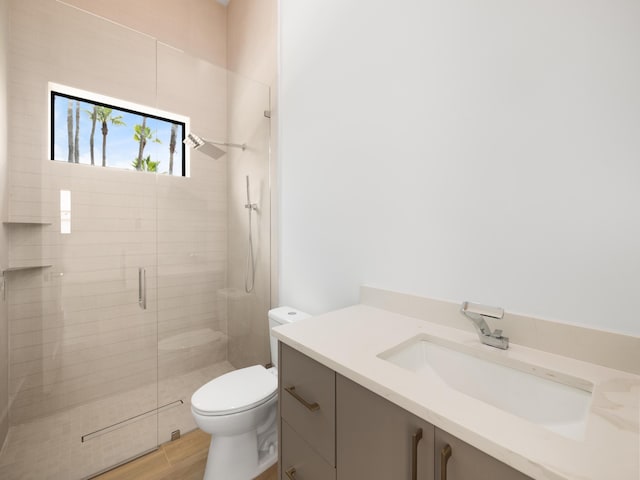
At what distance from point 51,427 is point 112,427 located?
32cm

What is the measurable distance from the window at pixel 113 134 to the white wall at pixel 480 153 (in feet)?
3.50

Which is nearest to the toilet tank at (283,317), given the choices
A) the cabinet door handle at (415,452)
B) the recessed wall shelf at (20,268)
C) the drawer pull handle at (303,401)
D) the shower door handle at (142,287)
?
the drawer pull handle at (303,401)

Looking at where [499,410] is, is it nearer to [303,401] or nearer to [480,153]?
[303,401]

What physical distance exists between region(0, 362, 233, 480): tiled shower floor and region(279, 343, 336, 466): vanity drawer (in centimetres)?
122

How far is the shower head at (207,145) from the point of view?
2.04 m

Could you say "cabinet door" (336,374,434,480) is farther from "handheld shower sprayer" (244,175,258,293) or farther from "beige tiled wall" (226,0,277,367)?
"handheld shower sprayer" (244,175,258,293)

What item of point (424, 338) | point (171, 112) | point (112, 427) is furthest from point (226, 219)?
point (424, 338)

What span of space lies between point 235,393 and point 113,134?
1.76m

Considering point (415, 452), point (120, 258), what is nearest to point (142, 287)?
point (120, 258)

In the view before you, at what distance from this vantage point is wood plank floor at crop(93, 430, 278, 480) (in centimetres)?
146

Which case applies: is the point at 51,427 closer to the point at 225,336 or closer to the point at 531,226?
the point at 225,336

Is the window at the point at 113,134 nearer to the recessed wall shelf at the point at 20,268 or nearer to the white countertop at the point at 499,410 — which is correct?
the recessed wall shelf at the point at 20,268

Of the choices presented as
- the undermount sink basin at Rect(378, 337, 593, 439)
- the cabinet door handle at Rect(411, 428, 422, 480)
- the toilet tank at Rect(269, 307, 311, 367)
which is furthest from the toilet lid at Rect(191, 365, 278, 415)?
the cabinet door handle at Rect(411, 428, 422, 480)

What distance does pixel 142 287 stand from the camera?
1921 millimetres
